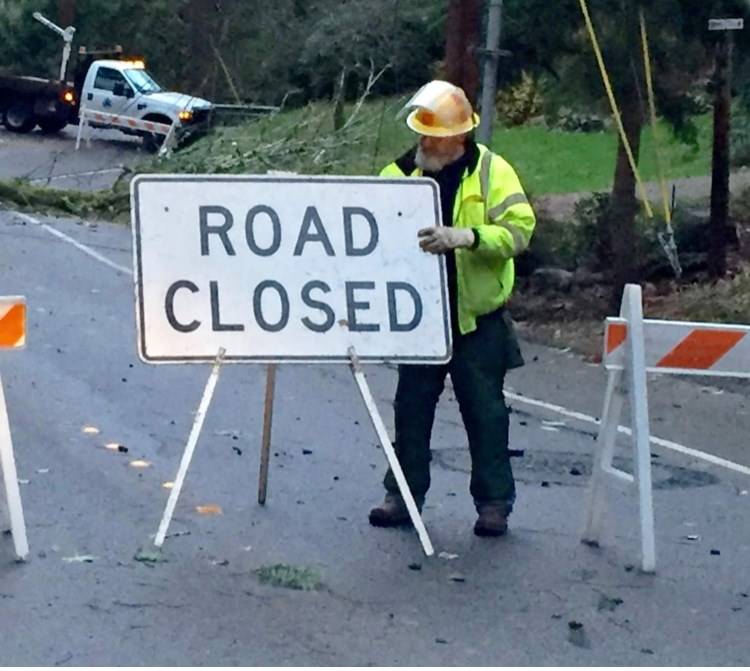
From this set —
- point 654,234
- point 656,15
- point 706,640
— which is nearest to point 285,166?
point 654,234

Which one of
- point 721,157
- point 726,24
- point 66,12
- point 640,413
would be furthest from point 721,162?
point 66,12

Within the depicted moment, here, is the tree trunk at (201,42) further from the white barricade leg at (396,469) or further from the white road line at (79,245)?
the white barricade leg at (396,469)

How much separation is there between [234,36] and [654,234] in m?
29.9

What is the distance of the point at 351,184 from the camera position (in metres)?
7.77

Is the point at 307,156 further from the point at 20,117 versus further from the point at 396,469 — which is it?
the point at 20,117

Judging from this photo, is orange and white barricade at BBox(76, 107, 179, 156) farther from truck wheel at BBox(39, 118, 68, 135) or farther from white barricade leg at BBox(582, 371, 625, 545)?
white barricade leg at BBox(582, 371, 625, 545)

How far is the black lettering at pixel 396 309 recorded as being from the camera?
7.72 m

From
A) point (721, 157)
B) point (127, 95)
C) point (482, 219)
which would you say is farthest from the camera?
point (127, 95)

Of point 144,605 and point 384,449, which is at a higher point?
point 384,449

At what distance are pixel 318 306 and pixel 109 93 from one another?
36807 millimetres

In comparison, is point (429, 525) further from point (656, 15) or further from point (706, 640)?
point (656, 15)

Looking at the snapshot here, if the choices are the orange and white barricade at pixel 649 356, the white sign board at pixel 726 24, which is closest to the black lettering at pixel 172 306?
the orange and white barricade at pixel 649 356

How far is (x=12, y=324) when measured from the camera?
7355 mm

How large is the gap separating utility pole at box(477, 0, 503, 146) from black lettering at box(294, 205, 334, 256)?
927cm
